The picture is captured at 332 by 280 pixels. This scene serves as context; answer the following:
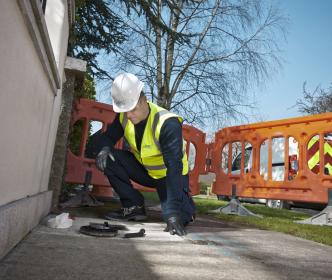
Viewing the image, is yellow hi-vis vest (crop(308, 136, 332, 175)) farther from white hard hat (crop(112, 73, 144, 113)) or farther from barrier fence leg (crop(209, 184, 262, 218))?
white hard hat (crop(112, 73, 144, 113))

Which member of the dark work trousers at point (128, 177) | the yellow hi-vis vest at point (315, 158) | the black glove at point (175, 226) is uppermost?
the yellow hi-vis vest at point (315, 158)

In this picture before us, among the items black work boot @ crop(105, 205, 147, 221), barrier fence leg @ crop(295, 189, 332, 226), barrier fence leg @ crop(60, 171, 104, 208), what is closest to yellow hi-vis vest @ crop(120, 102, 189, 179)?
black work boot @ crop(105, 205, 147, 221)

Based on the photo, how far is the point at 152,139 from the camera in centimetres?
349

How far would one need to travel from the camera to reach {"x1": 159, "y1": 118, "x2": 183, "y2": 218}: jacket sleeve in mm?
3244

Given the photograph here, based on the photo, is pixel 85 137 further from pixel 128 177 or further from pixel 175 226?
pixel 175 226

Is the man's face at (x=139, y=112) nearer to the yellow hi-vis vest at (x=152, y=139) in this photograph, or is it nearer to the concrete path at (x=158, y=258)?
the yellow hi-vis vest at (x=152, y=139)

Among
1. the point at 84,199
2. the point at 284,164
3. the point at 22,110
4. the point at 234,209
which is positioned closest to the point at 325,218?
the point at 284,164

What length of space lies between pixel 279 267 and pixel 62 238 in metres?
1.38

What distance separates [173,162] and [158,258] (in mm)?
1239

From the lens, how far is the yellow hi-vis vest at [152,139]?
343cm

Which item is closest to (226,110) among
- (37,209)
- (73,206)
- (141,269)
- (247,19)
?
(247,19)

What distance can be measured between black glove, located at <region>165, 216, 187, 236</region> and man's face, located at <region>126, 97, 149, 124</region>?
0.98 metres

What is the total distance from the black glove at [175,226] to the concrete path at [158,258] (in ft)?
0.17

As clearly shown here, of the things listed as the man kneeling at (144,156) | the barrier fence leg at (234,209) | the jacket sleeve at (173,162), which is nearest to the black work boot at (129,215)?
the man kneeling at (144,156)
